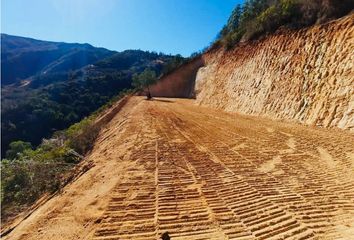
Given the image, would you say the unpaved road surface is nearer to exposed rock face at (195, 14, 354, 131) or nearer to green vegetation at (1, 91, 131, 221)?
green vegetation at (1, 91, 131, 221)

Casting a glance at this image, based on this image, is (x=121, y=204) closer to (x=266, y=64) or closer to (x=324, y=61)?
(x=324, y=61)

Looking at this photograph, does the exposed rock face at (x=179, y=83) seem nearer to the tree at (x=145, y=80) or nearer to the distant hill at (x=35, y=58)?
the tree at (x=145, y=80)

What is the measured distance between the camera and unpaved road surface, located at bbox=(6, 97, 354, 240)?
4895mm

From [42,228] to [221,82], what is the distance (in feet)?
73.4

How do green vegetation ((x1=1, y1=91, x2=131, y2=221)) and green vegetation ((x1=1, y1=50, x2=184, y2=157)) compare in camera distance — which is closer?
green vegetation ((x1=1, y1=91, x2=131, y2=221))

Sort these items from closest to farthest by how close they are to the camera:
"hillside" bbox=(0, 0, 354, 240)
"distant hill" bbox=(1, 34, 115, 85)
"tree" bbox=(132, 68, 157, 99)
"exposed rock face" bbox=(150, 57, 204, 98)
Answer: "hillside" bbox=(0, 0, 354, 240) → "exposed rock face" bbox=(150, 57, 204, 98) → "tree" bbox=(132, 68, 157, 99) → "distant hill" bbox=(1, 34, 115, 85)

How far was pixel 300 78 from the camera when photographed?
1517 cm

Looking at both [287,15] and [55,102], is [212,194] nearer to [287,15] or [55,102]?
[287,15]

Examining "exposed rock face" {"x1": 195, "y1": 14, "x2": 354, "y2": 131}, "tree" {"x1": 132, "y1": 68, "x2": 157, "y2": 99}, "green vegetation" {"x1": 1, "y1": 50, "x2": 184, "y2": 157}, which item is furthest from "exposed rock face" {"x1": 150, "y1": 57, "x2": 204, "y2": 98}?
"exposed rock face" {"x1": 195, "y1": 14, "x2": 354, "y2": 131}

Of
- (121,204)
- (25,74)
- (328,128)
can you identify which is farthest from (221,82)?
(25,74)

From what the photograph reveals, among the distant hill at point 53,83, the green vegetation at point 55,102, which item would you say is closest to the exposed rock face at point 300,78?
the green vegetation at point 55,102

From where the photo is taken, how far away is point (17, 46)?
106688 mm

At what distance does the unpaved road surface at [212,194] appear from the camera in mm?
4895

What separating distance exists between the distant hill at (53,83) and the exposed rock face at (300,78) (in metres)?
25.5
